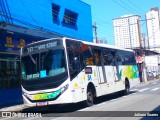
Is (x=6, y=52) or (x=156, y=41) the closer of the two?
(x=6, y=52)

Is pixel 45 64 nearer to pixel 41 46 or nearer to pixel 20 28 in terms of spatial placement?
pixel 41 46

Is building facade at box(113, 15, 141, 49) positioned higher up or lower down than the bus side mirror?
higher up

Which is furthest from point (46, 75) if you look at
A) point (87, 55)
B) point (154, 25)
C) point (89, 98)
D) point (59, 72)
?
point (154, 25)

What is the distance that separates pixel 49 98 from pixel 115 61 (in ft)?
23.7

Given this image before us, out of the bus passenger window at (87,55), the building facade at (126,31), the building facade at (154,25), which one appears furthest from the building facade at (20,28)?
the building facade at (154,25)

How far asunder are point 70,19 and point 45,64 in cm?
1477

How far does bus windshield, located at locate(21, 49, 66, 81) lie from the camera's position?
44.8 feet

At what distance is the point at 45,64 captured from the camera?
13.8 m

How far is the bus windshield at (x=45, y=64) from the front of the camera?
13648 millimetres

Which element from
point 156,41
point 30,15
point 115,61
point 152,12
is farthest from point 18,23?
point 156,41

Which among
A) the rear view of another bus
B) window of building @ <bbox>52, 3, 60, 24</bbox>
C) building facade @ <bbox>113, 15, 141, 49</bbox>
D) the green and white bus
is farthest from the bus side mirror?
building facade @ <bbox>113, 15, 141, 49</bbox>

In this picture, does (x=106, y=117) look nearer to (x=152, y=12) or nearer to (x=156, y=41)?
(x=152, y=12)

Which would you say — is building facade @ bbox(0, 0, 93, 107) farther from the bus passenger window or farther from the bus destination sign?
the bus passenger window

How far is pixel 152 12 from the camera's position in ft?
185
